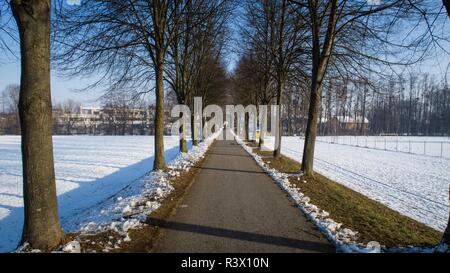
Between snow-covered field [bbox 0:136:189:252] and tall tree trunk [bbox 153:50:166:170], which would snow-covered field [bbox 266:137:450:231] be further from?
snow-covered field [bbox 0:136:189:252]

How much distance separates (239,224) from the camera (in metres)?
5.51

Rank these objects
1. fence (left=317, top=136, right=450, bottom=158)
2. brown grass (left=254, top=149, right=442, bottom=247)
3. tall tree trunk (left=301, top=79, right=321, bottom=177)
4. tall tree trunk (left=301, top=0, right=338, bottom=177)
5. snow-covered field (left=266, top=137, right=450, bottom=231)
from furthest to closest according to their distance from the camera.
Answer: fence (left=317, top=136, right=450, bottom=158)
tall tree trunk (left=301, top=79, right=321, bottom=177)
tall tree trunk (left=301, top=0, right=338, bottom=177)
snow-covered field (left=266, top=137, right=450, bottom=231)
brown grass (left=254, top=149, right=442, bottom=247)

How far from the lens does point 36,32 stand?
3.88 m

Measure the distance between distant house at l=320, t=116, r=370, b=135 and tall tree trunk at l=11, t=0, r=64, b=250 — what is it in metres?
90.9

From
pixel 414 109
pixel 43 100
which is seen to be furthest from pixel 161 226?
pixel 414 109

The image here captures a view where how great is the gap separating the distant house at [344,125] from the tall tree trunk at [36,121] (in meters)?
90.9

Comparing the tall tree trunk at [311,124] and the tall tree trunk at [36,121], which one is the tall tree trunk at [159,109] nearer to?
the tall tree trunk at [311,124]

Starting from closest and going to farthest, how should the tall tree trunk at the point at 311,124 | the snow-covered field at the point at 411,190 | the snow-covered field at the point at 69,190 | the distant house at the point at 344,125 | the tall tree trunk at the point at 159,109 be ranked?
the snow-covered field at the point at 69,190, the snow-covered field at the point at 411,190, the tall tree trunk at the point at 311,124, the tall tree trunk at the point at 159,109, the distant house at the point at 344,125

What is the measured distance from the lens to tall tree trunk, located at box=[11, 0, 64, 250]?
151 inches

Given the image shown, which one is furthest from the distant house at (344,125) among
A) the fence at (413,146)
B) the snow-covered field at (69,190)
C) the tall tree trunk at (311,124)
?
the tall tree trunk at (311,124)

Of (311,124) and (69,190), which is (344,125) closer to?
(311,124)

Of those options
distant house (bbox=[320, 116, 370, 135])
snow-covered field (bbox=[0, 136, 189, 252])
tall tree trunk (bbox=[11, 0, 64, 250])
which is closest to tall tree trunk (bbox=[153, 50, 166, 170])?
snow-covered field (bbox=[0, 136, 189, 252])

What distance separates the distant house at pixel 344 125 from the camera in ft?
294
